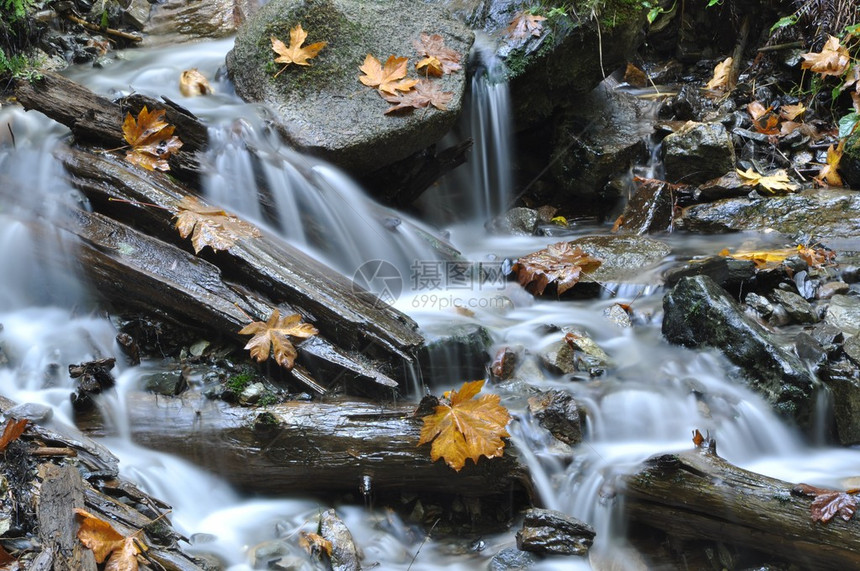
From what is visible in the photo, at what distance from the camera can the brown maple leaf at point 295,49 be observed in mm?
5336

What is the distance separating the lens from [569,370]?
4.05 metres

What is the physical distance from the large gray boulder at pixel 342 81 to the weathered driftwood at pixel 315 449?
8.22 ft

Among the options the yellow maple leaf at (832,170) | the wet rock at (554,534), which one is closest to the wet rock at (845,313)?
the yellow maple leaf at (832,170)

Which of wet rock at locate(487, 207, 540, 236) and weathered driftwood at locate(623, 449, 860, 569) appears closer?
weathered driftwood at locate(623, 449, 860, 569)

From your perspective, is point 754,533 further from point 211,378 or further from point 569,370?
point 211,378

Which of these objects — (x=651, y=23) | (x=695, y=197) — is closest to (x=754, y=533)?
(x=695, y=197)

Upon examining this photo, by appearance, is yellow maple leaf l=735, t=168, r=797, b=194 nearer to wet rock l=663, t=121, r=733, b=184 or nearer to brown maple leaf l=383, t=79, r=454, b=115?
wet rock l=663, t=121, r=733, b=184

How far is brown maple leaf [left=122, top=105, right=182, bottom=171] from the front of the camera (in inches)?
167

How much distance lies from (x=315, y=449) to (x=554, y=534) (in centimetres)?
121

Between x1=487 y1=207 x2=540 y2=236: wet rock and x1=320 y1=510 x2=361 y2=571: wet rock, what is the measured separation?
3899mm

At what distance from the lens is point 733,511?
2.82 meters

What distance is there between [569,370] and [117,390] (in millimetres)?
2647

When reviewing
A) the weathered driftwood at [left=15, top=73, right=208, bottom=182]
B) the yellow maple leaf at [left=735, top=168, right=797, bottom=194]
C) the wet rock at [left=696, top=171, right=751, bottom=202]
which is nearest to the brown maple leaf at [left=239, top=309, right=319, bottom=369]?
the weathered driftwood at [left=15, top=73, right=208, bottom=182]

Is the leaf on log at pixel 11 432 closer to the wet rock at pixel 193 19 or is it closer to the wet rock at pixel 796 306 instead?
the wet rock at pixel 796 306
